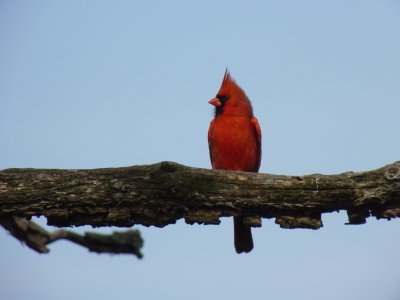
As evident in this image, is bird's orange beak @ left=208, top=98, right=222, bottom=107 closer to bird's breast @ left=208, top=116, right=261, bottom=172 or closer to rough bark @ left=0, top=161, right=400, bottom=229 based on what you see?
bird's breast @ left=208, top=116, right=261, bottom=172

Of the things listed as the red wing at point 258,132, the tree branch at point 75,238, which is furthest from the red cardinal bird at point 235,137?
the tree branch at point 75,238

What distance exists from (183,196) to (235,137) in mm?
2527

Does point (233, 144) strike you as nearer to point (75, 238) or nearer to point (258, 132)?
point (258, 132)

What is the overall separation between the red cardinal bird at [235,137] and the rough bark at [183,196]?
236 cm

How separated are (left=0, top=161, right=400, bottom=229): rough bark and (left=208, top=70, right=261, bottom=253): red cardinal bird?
7.75 ft

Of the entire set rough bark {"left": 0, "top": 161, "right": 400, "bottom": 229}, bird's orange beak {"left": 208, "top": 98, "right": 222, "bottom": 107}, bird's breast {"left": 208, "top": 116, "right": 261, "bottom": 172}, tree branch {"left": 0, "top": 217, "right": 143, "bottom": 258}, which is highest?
bird's orange beak {"left": 208, "top": 98, "right": 222, "bottom": 107}

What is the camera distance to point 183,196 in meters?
3.46

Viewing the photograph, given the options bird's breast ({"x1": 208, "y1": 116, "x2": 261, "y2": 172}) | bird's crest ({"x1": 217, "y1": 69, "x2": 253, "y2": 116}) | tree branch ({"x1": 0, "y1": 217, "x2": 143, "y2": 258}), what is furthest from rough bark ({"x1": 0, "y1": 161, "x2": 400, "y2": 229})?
bird's crest ({"x1": 217, "y1": 69, "x2": 253, "y2": 116})

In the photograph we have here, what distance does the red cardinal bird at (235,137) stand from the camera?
233 inches

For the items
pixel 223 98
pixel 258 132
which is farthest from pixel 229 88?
pixel 258 132

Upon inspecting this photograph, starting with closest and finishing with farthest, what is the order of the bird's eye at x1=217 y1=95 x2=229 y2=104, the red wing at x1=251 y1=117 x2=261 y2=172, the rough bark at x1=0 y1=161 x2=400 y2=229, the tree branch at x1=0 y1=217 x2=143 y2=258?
the tree branch at x1=0 y1=217 x2=143 y2=258 < the rough bark at x1=0 y1=161 x2=400 y2=229 < the red wing at x1=251 y1=117 x2=261 y2=172 < the bird's eye at x1=217 y1=95 x2=229 y2=104

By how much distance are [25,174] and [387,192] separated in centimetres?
212

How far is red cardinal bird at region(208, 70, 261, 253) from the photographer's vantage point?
592cm

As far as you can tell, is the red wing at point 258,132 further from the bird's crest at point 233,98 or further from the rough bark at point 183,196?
the rough bark at point 183,196
